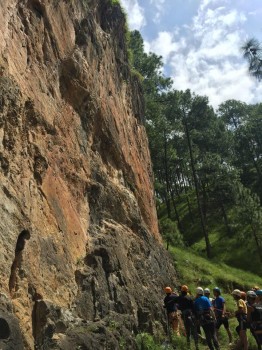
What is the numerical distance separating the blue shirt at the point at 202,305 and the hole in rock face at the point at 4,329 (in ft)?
19.9

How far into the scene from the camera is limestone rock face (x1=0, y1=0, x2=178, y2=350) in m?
8.84

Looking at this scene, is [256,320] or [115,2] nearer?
[256,320]

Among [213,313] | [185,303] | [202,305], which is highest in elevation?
[185,303]

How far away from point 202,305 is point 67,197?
493 cm

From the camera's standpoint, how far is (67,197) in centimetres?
1261

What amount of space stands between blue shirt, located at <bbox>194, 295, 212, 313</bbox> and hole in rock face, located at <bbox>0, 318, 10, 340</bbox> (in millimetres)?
6057

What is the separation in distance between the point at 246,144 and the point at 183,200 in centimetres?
1110

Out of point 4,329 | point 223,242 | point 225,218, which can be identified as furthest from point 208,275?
point 4,329

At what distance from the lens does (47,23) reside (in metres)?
14.4

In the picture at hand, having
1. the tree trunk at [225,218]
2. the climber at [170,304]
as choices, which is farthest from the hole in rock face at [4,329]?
the tree trunk at [225,218]

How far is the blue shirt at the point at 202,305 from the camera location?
11414 mm

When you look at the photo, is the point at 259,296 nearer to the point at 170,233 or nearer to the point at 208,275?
the point at 208,275

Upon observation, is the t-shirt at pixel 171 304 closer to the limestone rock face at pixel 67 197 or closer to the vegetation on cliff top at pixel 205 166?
the limestone rock face at pixel 67 197

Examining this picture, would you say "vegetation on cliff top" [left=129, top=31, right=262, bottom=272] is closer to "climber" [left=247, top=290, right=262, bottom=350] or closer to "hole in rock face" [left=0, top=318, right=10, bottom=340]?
"climber" [left=247, top=290, right=262, bottom=350]
